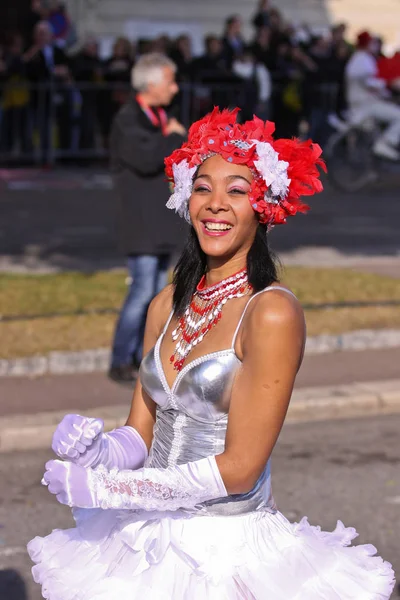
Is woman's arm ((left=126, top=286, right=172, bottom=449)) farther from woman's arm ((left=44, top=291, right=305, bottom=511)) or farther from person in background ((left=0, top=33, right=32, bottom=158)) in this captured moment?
person in background ((left=0, top=33, right=32, bottom=158))

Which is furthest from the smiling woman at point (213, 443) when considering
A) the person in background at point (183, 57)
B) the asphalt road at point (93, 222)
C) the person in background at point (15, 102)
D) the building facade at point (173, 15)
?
the building facade at point (173, 15)

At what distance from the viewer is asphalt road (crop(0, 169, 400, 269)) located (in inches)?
590

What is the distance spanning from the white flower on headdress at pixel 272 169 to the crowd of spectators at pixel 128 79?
16.9m

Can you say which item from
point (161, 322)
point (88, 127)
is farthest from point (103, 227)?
point (161, 322)

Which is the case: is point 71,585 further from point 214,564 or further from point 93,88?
point 93,88

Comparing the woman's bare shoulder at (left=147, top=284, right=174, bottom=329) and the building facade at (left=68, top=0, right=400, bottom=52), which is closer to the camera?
the woman's bare shoulder at (left=147, top=284, right=174, bottom=329)

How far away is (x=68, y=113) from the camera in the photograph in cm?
2167

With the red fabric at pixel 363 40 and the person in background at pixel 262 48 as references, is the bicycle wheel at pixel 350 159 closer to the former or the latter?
the red fabric at pixel 363 40

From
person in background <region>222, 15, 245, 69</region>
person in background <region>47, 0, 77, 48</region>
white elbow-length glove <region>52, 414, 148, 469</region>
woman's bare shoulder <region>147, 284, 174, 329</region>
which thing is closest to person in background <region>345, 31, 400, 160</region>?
person in background <region>222, 15, 245, 69</region>

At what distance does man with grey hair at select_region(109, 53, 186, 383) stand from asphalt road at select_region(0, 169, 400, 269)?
4.98 m

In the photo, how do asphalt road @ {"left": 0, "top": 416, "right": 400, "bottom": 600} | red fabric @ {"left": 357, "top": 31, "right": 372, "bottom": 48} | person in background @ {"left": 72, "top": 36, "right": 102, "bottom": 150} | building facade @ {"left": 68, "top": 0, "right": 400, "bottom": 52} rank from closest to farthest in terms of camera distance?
asphalt road @ {"left": 0, "top": 416, "right": 400, "bottom": 600} < red fabric @ {"left": 357, "top": 31, "right": 372, "bottom": 48} < person in background @ {"left": 72, "top": 36, "right": 102, "bottom": 150} < building facade @ {"left": 68, "top": 0, "right": 400, "bottom": 52}

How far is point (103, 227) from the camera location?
1683 centimetres

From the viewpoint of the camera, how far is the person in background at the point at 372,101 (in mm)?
20891

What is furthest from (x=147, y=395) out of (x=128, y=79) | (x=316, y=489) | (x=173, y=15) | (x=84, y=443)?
(x=173, y=15)
